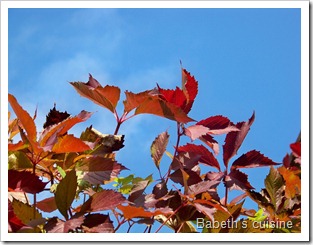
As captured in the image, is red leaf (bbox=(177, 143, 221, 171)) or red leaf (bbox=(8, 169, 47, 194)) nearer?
red leaf (bbox=(8, 169, 47, 194))

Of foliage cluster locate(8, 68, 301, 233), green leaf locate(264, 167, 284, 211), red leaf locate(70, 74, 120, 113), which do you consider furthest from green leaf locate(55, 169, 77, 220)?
green leaf locate(264, 167, 284, 211)

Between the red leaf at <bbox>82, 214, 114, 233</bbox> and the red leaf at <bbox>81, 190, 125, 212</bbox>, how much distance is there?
0.8 inches

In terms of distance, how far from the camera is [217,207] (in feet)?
3.02

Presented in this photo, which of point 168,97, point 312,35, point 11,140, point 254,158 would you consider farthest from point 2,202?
point 312,35

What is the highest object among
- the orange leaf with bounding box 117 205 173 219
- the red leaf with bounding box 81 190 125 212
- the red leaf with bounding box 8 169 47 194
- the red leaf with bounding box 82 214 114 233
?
the red leaf with bounding box 8 169 47 194

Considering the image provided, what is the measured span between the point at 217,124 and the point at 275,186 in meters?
0.20

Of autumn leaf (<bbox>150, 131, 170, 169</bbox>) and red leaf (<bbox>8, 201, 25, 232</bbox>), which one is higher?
autumn leaf (<bbox>150, 131, 170, 169</bbox>)

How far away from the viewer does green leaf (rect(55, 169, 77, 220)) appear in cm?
85

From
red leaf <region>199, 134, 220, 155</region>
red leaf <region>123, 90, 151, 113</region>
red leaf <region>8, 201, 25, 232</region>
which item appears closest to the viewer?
red leaf <region>8, 201, 25, 232</region>

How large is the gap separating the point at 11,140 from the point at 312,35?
87cm

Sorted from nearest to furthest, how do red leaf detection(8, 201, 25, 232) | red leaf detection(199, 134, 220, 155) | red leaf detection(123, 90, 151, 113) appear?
red leaf detection(8, 201, 25, 232)
red leaf detection(123, 90, 151, 113)
red leaf detection(199, 134, 220, 155)

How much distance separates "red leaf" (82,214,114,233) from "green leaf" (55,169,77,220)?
0.05 m

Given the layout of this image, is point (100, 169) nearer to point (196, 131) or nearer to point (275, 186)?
point (196, 131)

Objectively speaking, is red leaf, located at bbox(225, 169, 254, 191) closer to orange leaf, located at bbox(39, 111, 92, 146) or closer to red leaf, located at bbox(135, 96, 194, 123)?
red leaf, located at bbox(135, 96, 194, 123)
